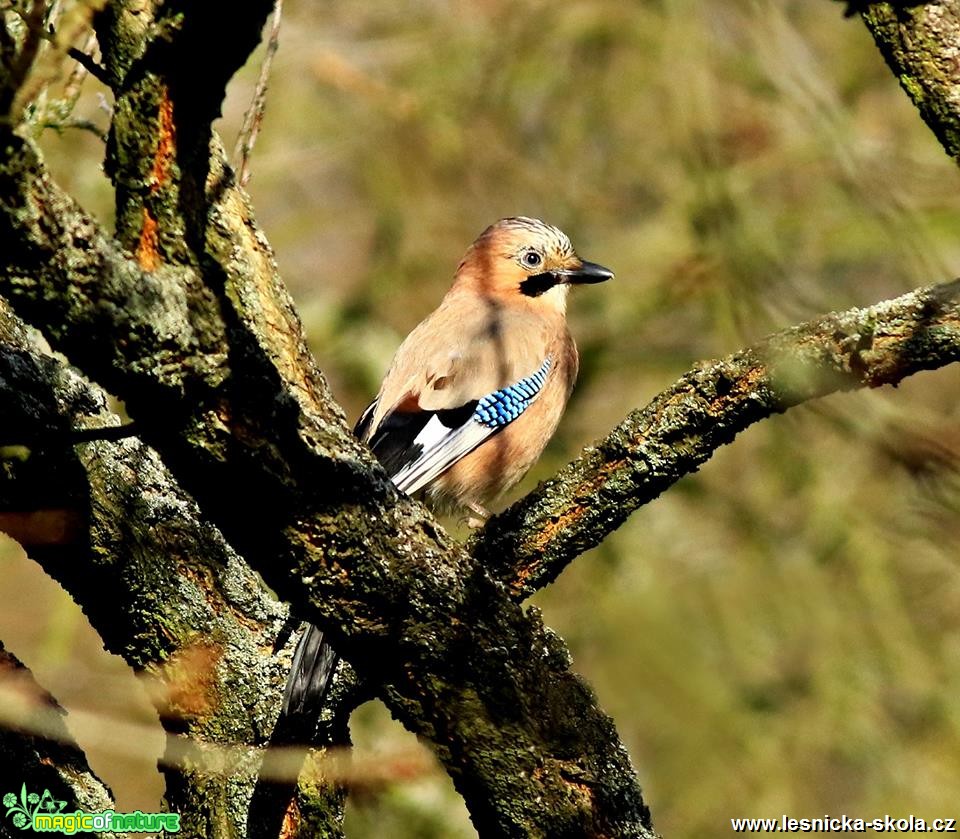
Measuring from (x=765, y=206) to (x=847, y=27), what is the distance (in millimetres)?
1446

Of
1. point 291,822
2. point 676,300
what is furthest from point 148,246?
point 676,300

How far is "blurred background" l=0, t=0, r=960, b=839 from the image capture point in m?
7.44

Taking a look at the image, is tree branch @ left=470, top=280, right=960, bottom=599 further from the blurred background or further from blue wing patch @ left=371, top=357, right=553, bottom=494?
the blurred background

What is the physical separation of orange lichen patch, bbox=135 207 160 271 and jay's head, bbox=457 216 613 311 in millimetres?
4531

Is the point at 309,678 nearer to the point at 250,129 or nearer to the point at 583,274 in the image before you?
the point at 250,129

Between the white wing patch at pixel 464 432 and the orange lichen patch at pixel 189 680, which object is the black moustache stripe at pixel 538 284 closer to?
the white wing patch at pixel 464 432

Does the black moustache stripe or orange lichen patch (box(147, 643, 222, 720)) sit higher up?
the black moustache stripe

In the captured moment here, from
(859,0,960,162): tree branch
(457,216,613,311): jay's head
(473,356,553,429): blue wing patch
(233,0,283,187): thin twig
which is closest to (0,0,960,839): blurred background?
(457,216,613,311): jay's head

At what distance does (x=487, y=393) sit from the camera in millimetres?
6098

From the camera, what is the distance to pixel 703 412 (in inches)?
126

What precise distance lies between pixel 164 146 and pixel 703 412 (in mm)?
1471

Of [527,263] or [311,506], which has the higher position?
[527,263]

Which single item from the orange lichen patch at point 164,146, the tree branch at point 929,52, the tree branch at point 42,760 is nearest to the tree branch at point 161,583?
the tree branch at point 42,760

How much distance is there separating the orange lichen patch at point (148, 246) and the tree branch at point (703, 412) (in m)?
1.29
